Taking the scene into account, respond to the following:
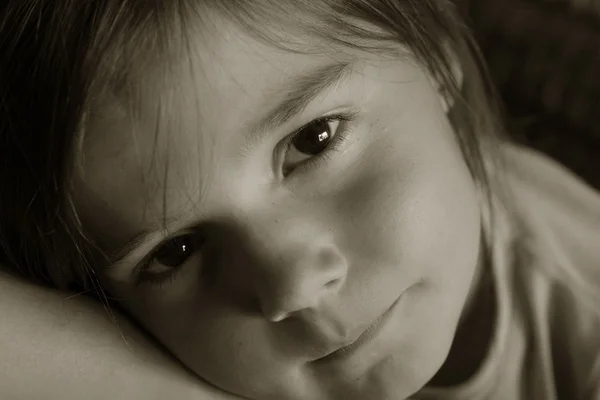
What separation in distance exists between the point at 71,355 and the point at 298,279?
0.64ft

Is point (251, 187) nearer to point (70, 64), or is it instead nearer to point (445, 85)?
point (70, 64)

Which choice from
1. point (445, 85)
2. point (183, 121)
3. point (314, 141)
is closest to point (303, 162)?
point (314, 141)

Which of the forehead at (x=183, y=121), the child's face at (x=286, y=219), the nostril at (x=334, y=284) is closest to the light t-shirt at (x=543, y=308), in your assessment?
the child's face at (x=286, y=219)

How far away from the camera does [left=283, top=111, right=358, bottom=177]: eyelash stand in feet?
2.08

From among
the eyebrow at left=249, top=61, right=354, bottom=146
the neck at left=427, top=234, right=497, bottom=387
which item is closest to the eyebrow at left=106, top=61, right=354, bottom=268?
the eyebrow at left=249, top=61, right=354, bottom=146

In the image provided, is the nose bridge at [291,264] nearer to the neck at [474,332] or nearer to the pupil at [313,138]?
the pupil at [313,138]

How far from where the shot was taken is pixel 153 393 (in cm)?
62

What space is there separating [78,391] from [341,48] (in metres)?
0.36

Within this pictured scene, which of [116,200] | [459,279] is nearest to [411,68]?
[459,279]

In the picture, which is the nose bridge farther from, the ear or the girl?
the ear

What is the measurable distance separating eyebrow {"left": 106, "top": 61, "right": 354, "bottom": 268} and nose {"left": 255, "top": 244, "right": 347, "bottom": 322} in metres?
0.09

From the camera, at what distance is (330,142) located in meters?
0.65

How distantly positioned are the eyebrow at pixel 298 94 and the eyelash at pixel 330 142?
0.10 ft

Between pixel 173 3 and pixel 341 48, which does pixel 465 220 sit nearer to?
pixel 341 48
